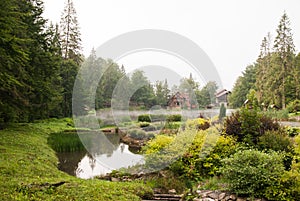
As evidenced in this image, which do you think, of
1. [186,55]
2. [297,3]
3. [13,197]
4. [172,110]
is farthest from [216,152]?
[297,3]

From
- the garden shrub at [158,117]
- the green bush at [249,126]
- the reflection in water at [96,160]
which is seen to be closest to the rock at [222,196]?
the green bush at [249,126]

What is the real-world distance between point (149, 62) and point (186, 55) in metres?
1.48

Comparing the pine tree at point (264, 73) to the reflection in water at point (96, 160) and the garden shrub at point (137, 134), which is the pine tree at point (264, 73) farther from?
the reflection in water at point (96, 160)

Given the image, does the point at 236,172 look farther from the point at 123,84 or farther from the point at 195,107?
the point at 195,107

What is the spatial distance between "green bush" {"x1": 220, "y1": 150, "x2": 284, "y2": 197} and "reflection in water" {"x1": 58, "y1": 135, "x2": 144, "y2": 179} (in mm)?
3371

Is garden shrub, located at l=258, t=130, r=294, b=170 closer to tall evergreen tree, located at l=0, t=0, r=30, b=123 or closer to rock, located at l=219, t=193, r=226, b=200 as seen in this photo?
rock, located at l=219, t=193, r=226, b=200

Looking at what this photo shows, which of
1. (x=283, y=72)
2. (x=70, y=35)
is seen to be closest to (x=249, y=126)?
(x=283, y=72)

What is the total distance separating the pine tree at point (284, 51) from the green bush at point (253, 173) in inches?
1043

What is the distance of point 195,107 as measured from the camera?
1462 centimetres

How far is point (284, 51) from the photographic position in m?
30.3

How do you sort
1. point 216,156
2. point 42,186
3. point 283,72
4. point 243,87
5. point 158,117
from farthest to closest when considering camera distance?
point 243,87, point 283,72, point 158,117, point 216,156, point 42,186

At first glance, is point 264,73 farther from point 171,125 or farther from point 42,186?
point 42,186

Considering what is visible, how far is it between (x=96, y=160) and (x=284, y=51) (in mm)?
27321

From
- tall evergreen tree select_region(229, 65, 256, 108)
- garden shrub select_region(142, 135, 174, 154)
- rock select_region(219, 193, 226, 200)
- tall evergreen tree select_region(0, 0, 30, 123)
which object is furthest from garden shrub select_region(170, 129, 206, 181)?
tall evergreen tree select_region(229, 65, 256, 108)
